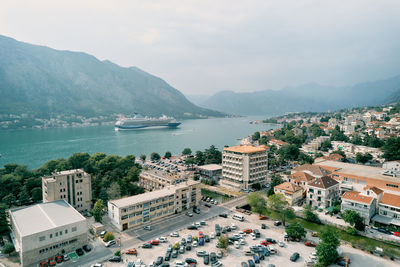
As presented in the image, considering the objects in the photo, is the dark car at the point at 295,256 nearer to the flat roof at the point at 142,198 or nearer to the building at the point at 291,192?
the building at the point at 291,192

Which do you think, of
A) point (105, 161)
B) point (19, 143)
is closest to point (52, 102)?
point (19, 143)

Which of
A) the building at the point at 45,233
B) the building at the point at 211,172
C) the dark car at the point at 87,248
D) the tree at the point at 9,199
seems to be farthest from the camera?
the building at the point at 211,172

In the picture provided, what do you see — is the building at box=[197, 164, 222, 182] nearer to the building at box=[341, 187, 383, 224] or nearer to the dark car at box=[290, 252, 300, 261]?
the building at box=[341, 187, 383, 224]

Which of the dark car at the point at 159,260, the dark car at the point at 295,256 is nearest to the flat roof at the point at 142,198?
the dark car at the point at 159,260

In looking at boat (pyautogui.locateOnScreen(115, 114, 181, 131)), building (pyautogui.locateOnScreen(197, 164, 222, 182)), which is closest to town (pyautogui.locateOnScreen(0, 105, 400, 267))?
building (pyautogui.locateOnScreen(197, 164, 222, 182))

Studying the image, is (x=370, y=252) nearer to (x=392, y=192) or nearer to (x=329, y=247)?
(x=329, y=247)

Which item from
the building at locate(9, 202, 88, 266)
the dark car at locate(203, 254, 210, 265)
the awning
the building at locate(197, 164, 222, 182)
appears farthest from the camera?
the building at locate(197, 164, 222, 182)
